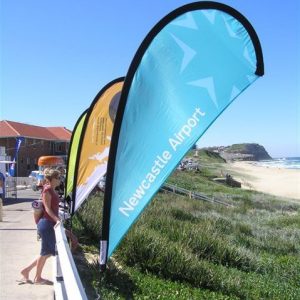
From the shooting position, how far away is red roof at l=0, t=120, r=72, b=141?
5704cm

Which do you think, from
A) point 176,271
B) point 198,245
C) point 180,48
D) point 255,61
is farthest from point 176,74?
point 198,245

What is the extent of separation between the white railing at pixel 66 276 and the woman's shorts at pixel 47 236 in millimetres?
264

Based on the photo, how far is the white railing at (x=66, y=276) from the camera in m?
3.44

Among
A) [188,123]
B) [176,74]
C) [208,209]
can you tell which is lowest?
[208,209]

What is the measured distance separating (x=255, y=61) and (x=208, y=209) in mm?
17756

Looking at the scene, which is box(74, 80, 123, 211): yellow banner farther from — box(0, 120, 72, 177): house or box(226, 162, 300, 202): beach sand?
box(0, 120, 72, 177): house

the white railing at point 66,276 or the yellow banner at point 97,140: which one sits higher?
the yellow banner at point 97,140

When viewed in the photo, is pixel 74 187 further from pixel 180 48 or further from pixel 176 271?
pixel 180 48

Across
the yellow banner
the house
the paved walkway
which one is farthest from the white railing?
the house

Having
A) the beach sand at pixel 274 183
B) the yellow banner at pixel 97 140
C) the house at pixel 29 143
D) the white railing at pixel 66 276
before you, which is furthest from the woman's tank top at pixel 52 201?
the house at pixel 29 143

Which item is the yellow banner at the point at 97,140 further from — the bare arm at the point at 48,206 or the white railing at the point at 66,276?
the white railing at the point at 66,276

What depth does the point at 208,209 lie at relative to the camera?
21875 millimetres

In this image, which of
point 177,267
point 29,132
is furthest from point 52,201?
point 29,132

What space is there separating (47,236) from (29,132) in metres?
56.6
